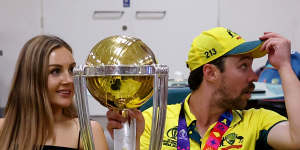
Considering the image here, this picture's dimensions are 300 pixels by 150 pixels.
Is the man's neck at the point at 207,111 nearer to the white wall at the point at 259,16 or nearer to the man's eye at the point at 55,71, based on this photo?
the man's eye at the point at 55,71

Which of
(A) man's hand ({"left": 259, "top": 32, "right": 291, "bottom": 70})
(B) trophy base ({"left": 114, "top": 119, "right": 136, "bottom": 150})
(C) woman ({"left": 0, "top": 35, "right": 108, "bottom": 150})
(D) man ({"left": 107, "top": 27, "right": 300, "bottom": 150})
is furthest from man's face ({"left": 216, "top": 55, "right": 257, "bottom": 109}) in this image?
(B) trophy base ({"left": 114, "top": 119, "right": 136, "bottom": 150})

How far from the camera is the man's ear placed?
118 cm

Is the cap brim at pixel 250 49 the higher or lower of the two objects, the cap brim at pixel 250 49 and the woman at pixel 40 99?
the higher

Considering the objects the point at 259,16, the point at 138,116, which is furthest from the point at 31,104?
the point at 259,16

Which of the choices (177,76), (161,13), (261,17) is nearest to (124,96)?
(177,76)

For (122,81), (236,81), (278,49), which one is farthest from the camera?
(236,81)

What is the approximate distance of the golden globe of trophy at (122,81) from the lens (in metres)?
0.48

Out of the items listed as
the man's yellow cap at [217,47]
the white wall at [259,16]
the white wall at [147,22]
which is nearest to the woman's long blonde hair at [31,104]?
the man's yellow cap at [217,47]

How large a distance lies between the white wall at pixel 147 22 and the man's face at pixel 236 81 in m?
2.17

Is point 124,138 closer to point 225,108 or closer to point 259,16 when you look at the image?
point 225,108

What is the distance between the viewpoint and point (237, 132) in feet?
3.55

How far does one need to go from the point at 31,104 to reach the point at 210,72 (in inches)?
26.4

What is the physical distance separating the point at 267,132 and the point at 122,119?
0.70 metres

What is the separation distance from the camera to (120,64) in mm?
484
